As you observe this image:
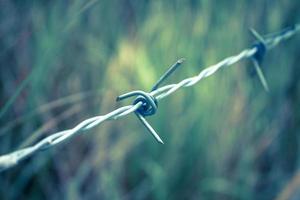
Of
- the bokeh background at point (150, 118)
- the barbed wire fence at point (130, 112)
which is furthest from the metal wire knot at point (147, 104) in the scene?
the bokeh background at point (150, 118)

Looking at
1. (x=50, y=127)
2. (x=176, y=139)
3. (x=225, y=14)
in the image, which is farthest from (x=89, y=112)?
(x=225, y=14)

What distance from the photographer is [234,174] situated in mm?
1575

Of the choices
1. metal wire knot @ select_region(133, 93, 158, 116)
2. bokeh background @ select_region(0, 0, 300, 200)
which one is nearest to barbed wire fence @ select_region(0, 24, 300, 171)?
metal wire knot @ select_region(133, 93, 158, 116)

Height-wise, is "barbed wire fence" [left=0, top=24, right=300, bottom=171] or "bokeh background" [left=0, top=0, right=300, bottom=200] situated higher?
"bokeh background" [left=0, top=0, right=300, bottom=200]

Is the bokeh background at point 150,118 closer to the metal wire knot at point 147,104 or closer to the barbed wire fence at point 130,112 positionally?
the barbed wire fence at point 130,112

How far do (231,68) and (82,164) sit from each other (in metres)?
0.57

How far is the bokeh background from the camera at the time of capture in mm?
1497

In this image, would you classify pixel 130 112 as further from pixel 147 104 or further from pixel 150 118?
pixel 150 118

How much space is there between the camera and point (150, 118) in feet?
5.07

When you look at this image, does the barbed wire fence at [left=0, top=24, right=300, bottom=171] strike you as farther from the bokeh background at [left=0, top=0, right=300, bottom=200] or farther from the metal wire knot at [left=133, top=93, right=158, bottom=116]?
the bokeh background at [left=0, top=0, right=300, bottom=200]

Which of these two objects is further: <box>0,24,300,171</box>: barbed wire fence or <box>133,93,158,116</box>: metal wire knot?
<box>133,93,158,116</box>: metal wire knot

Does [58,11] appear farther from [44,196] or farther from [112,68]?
[44,196]

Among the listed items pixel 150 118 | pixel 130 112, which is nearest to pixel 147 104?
pixel 130 112

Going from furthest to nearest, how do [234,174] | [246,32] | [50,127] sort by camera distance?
1. [246,32]
2. [234,174]
3. [50,127]
